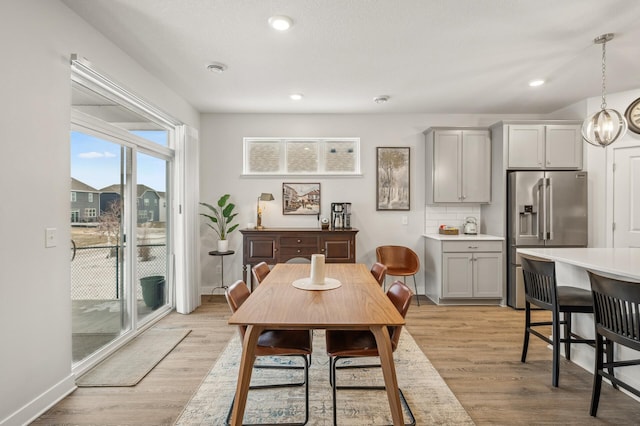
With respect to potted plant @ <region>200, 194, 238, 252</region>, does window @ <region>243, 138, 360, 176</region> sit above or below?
above

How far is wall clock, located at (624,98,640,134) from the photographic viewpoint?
157 inches

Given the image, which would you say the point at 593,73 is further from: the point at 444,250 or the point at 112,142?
the point at 112,142

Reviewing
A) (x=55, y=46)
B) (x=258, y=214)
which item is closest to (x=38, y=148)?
(x=55, y=46)

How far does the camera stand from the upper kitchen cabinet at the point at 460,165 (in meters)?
4.68

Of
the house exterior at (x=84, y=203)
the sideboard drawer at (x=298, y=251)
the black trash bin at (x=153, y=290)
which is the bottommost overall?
the black trash bin at (x=153, y=290)

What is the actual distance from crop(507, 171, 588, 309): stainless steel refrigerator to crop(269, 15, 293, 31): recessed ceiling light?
3.43m

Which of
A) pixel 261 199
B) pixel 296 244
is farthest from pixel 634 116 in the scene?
pixel 261 199

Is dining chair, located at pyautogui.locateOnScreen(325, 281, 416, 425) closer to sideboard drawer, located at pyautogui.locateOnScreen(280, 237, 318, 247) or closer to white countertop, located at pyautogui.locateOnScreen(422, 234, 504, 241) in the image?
sideboard drawer, located at pyautogui.locateOnScreen(280, 237, 318, 247)

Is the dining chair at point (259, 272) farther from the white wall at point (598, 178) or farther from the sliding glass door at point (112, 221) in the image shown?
the white wall at point (598, 178)

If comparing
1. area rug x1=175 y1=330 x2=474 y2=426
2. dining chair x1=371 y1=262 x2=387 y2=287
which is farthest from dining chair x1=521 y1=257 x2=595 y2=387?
dining chair x1=371 y1=262 x2=387 y2=287

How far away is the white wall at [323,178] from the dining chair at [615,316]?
2.90 metres

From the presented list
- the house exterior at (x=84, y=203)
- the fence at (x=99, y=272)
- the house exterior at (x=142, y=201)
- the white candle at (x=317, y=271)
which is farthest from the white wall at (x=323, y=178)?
the white candle at (x=317, y=271)

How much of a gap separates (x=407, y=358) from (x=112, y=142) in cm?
326

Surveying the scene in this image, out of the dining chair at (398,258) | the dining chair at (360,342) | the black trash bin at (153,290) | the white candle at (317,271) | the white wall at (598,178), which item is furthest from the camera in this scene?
the dining chair at (398,258)
